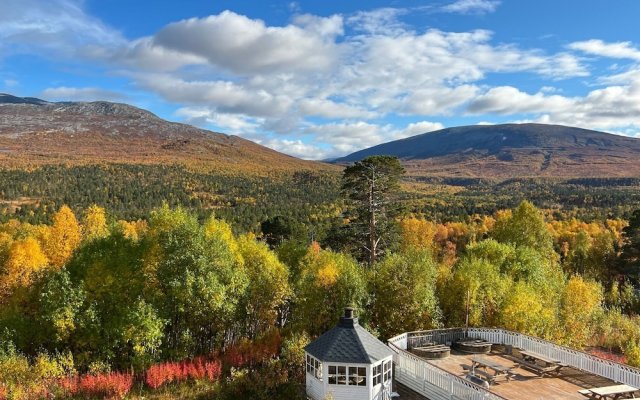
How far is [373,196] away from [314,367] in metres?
23.9

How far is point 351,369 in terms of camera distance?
69.5ft

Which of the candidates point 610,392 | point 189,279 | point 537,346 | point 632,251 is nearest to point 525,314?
point 537,346

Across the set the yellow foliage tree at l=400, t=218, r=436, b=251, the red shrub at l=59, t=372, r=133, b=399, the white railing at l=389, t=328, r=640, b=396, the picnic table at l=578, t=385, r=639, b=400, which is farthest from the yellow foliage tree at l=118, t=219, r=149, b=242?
the yellow foliage tree at l=400, t=218, r=436, b=251

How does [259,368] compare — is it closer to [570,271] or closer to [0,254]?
[0,254]

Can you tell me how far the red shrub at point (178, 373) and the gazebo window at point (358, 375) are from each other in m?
8.75

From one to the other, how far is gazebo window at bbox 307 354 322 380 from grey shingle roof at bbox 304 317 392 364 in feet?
1.24

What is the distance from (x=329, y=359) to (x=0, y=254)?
34762mm

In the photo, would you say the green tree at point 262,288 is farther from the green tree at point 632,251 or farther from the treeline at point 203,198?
the green tree at point 632,251

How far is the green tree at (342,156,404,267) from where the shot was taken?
43156mm

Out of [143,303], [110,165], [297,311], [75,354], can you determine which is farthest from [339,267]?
[110,165]

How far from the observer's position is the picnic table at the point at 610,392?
58.2 feet

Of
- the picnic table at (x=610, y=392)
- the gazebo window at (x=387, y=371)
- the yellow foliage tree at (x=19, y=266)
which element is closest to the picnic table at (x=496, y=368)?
the picnic table at (x=610, y=392)

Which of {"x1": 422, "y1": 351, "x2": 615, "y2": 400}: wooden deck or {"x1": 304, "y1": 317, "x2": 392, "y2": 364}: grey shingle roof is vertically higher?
{"x1": 304, "y1": 317, "x2": 392, "y2": 364}: grey shingle roof

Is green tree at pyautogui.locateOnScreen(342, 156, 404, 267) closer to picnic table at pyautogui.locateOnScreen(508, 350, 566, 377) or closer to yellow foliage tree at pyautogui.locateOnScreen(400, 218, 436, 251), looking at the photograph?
picnic table at pyautogui.locateOnScreen(508, 350, 566, 377)
